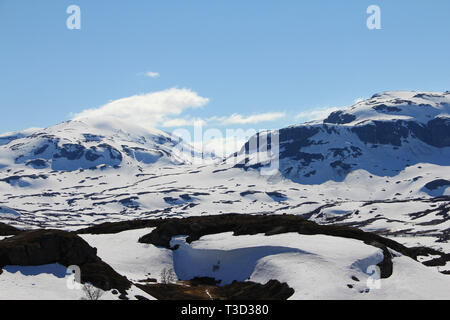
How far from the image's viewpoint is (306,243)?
11338 centimetres

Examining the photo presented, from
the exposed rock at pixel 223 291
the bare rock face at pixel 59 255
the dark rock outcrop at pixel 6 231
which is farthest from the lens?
the dark rock outcrop at pixel 6 231

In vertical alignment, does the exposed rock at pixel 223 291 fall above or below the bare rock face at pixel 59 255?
below

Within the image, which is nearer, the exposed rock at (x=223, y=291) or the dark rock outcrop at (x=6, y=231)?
the exposed rock at (x=223, y=291)

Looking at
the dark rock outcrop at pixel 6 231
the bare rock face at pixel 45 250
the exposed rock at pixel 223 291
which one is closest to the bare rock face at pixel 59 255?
the bare rock face at pixel 45 250

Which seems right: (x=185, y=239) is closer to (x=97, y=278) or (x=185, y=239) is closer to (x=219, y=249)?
(x=219, y=249)

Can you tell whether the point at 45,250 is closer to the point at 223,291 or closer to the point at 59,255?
the point at 59,255

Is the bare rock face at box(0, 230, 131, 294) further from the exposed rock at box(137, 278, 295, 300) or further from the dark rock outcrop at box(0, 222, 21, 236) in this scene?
the dark rock outcrop at box(0, 222, 21, 236)

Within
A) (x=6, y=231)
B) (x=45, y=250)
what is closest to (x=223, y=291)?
(x=45, y=250)

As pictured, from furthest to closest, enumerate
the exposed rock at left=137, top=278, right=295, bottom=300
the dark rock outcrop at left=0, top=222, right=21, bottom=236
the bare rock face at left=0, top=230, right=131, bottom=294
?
the dark rock outcrop at left=0, top=222, right=21, bottom=236 < the exposed rock at left=137, top=278, right=295, bottom=300 < the bare rock face at left=0, top=230, right=131, bottom=294

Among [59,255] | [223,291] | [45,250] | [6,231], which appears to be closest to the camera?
[45,250]

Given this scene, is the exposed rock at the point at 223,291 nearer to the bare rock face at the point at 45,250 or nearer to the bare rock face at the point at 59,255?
the bare rock face at the point at 59,255

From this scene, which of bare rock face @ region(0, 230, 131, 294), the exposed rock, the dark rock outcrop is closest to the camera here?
bare rock face @ region(0, 230, 131, 294)

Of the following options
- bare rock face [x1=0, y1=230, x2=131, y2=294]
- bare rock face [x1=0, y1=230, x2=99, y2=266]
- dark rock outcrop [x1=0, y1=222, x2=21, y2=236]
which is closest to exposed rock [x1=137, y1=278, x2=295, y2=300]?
bare rock face [x1=0, y1=230, x2=131, y2=294]
